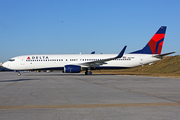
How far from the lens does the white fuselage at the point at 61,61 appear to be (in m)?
35.5

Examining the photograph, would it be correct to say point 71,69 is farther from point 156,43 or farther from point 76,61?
point 156,43

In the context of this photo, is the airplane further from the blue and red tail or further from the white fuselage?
the blue and red tail

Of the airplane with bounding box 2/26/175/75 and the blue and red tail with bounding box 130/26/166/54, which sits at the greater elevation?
the blue and red tail with bounding box 130/26/166/54

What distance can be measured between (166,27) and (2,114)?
3606 centimetres

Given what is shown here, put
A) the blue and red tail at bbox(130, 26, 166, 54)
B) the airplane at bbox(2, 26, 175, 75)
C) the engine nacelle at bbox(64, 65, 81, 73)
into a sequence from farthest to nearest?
the blue and red tail at bbox(130, 26, 166, 54) < the airplane at bbox(2, 26, 175, 75) < the engine nacelle at bbox(64, 65, 81, 73)

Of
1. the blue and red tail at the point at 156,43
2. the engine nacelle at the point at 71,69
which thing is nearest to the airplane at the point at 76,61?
the engine nacelle at the point at 71,69

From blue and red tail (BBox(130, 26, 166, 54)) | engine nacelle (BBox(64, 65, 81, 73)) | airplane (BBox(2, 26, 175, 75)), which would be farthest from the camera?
blue and red tail (BBox(130, 26, 166, 54))

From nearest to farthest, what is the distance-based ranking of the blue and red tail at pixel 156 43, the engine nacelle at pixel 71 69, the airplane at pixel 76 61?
the engine nacelle at pixel 71 69 → the airplane at pixel 76 61 → the blue and red tail at pixel 156 43

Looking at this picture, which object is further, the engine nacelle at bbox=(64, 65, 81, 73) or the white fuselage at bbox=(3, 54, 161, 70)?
the white fuselage at bbox=(3, 54, 161, 70)

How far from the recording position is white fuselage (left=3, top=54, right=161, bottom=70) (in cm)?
3550

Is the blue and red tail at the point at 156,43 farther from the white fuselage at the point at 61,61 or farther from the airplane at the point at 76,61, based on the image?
the white fuselage at the point at 61,61

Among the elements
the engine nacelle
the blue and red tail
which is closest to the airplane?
the engine nacelle

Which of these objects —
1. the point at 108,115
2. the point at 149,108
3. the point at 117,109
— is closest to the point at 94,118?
the point at 108,115

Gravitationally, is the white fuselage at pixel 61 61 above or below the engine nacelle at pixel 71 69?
above
